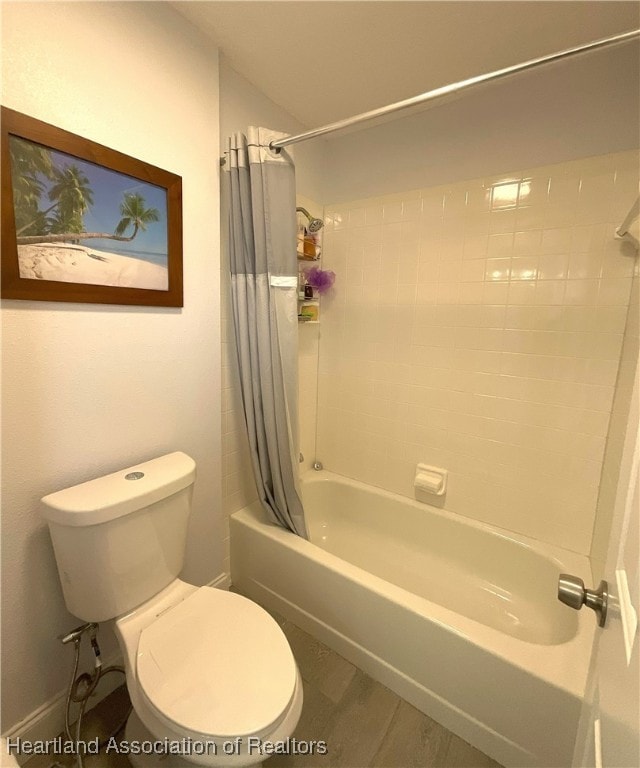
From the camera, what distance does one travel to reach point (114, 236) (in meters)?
1.09

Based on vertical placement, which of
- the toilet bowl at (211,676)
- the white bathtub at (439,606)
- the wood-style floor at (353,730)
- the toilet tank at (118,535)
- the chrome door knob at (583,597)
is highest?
the chrome door knob at (583,597)

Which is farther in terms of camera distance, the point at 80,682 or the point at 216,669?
the point at 80,682

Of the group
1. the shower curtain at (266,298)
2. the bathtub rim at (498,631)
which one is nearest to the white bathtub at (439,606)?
the bathtub rim at (498,631)

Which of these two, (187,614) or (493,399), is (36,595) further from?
(493,399)

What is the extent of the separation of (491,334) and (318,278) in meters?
0.96

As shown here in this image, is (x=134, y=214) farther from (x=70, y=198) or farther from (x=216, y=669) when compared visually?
(x=216, y=669)

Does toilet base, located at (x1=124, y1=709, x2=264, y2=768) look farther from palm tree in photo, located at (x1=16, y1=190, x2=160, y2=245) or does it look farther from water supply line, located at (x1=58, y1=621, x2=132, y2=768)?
palm tree in photo, located at (x1=16, y1=190, x2=160, y2=245)

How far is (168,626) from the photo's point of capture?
40.6 inches

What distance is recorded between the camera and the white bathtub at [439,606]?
1.04 meters

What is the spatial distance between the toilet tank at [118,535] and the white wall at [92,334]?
111 millimetres

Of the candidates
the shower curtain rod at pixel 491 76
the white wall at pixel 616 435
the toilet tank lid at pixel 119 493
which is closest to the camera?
the shower curtain rod at pixel 491 76

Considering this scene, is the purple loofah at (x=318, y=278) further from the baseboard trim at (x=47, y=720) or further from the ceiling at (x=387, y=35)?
the baseboard trim at (x=47, y=720)

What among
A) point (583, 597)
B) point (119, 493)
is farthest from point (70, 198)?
point (583, 597)

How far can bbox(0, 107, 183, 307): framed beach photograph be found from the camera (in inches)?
34.9
